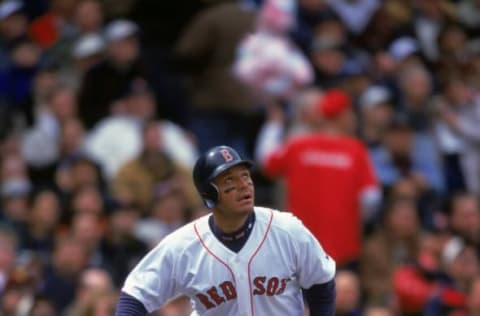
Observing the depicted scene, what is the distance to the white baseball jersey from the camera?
730 cm

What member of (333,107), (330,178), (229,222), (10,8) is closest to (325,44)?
(333,107)

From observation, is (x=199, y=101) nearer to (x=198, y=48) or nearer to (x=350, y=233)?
(x=198, y=48)

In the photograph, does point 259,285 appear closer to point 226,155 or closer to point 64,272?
point 226,155

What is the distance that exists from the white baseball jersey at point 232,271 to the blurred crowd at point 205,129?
2.90m

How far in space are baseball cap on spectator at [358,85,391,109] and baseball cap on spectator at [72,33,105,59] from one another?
2334mm

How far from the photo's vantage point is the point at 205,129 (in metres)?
13.3

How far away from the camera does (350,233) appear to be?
11.6 m

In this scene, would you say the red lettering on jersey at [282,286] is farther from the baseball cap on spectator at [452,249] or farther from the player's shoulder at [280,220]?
the baseball cap on spectator at [452,249]

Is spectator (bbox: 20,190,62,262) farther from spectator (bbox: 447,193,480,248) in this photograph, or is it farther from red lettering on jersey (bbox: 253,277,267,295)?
red lettering on jersey (bbox: 253,277,267,295)

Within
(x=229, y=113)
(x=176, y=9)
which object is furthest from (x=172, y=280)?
(x=176, y=9)

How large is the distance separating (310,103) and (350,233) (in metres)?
1.03

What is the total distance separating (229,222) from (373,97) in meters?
5.99

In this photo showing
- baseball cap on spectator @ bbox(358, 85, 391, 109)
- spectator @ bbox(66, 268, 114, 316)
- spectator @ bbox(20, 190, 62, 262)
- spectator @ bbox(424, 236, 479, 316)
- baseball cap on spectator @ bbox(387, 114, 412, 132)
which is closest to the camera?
spectator @ bbox(66, 268, 114, 316)

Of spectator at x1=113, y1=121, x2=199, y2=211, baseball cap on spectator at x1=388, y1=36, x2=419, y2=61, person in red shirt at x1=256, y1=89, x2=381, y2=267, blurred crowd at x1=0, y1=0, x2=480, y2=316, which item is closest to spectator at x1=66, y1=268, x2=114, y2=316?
blurred crowd at x1=0, y1=0, x2=480, y2=316
